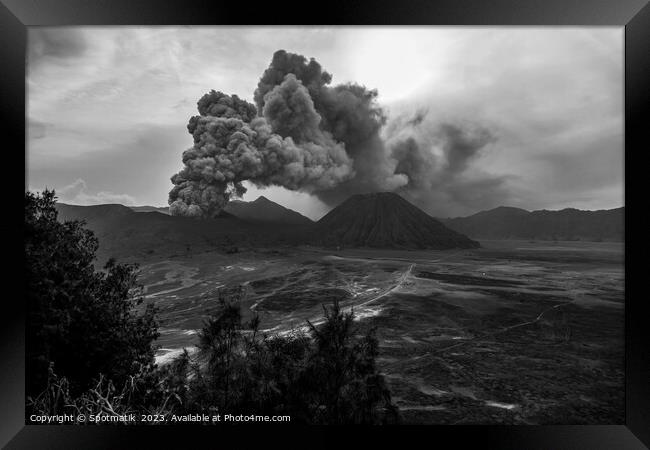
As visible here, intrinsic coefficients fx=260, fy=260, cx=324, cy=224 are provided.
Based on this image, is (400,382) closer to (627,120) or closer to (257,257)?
(627,120)

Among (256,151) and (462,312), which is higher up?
(256,151)

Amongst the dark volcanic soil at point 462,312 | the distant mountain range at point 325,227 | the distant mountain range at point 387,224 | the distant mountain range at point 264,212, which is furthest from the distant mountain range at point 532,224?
the distant mountain range at point 264,212

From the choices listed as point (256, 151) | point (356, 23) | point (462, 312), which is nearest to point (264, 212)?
point (256, 151)

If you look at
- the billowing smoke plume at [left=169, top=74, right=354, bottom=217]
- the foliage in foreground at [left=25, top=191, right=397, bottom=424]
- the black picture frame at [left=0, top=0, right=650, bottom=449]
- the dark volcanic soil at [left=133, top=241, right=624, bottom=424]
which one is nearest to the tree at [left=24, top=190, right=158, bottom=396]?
the foliage in foreground at [left=25, top=191, right=397, bottom=424]

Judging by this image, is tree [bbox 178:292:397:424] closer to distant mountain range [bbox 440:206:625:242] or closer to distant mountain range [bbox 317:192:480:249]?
distant mountain range [bbox 317:192:480:249]

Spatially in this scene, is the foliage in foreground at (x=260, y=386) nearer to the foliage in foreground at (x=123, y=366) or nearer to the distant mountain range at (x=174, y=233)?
the foliage in foreground at (x=123, y=366)

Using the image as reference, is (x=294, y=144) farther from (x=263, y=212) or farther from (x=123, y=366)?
(x=123, y=366)

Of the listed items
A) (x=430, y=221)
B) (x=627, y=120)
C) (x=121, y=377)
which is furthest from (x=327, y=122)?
(x=121, y=377)

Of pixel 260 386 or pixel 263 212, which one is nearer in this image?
pixel 260 386
